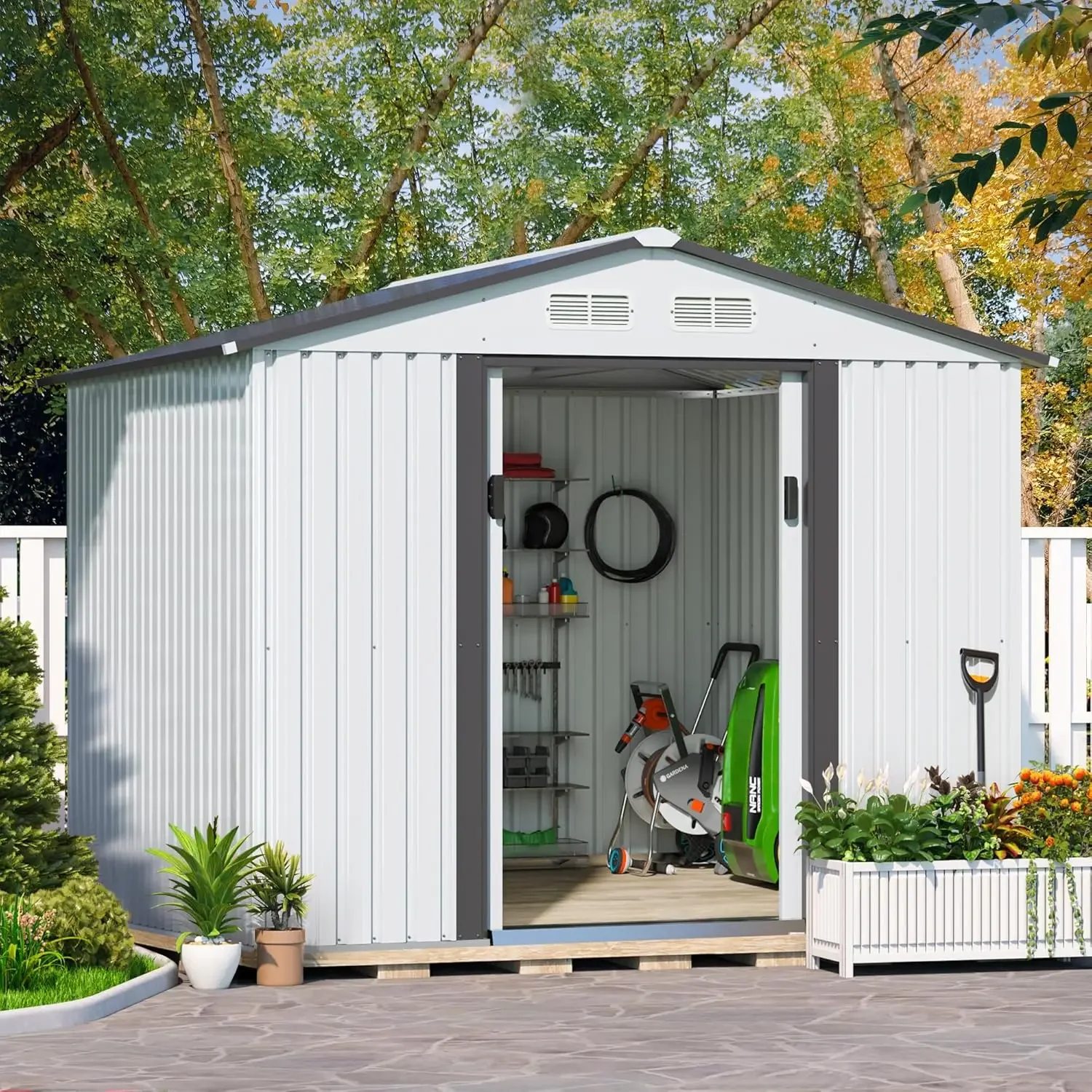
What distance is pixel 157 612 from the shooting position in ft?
27.7

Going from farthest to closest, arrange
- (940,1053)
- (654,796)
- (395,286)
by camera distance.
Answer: (654,796) < (395,286) < (940,1053)

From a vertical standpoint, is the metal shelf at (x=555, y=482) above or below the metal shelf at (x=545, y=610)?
above

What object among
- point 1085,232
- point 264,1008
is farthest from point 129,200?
point 264,1008

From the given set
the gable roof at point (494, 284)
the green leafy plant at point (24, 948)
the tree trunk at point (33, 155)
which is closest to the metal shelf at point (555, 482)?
the gable roof at point (494, 284)

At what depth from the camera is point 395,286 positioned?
9.31 metres

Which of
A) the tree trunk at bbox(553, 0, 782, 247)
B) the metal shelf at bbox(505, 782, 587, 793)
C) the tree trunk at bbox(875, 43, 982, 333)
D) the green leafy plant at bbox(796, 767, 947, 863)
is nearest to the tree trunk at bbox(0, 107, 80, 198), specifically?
the tree trunk at bbox(553, 0, 782, 247)

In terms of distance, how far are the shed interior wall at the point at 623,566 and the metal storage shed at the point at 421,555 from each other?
4.88 feet

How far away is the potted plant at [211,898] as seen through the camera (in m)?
7.42

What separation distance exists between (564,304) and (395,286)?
1550 millimetres

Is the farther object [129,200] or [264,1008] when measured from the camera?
[129,200]

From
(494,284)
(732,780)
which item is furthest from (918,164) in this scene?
(494,284)

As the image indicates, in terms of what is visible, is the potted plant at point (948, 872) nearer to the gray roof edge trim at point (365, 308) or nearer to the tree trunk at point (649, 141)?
the gray roof edge trim at point (365, 308)

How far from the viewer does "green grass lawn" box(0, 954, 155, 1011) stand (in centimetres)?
684

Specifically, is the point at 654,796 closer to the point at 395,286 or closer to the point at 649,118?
the point at 395,286
